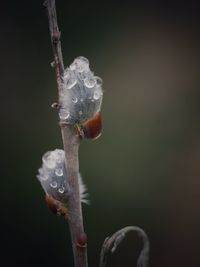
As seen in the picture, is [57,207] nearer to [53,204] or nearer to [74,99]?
[53,204]

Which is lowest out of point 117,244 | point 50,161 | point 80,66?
point 117,244

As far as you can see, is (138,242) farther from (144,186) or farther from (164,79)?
(164,79)

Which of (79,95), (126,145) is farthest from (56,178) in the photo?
(126,145)

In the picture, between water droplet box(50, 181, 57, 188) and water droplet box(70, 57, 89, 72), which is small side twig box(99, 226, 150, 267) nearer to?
water droplet box(50, 181, 57, 188)

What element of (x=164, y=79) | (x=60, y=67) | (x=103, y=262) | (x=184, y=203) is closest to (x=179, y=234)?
(x=184, y=203)

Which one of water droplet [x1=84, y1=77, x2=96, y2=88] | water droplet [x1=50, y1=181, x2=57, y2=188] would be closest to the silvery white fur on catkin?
water droplet [x1=50, y1=181, x2=57, y2=188]

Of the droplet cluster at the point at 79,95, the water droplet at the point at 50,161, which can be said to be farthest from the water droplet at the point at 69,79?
the water droplet at the point at 50,161

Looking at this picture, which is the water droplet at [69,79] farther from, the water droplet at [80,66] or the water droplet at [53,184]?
the water droplet at [53,184]
